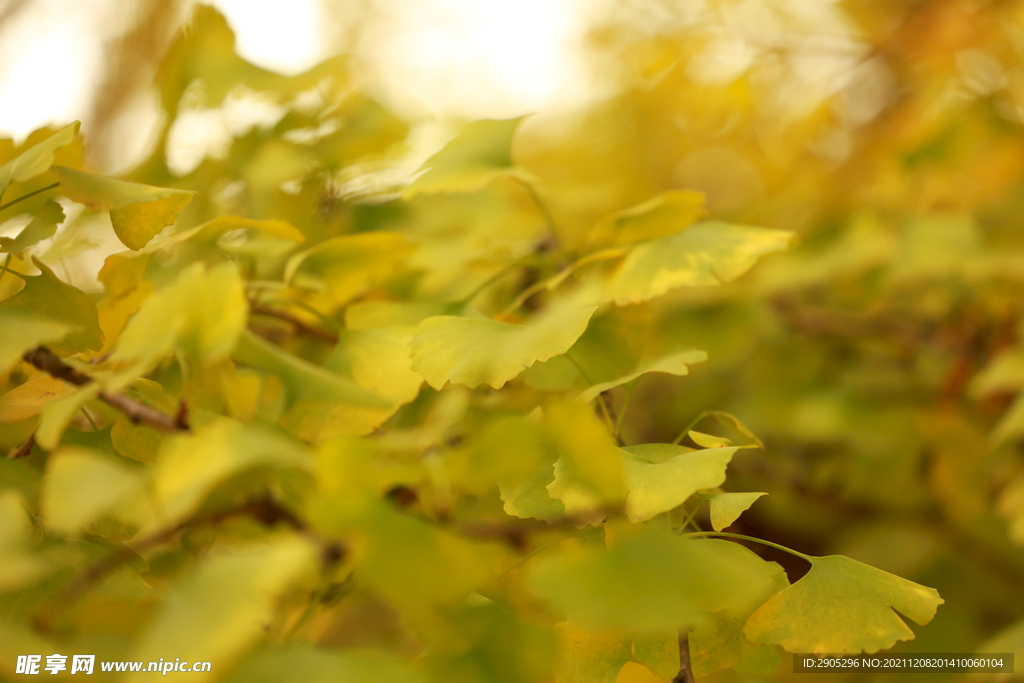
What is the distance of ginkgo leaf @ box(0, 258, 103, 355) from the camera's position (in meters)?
0.34

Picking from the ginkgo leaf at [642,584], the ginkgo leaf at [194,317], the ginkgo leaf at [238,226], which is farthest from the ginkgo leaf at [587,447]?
the ginkgo leaf at [238,226]

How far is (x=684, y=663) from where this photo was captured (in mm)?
285

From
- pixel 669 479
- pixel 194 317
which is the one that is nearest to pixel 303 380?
pixel 194 317

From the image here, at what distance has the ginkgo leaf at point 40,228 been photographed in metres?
0.33

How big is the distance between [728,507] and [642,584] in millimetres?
Result: 99

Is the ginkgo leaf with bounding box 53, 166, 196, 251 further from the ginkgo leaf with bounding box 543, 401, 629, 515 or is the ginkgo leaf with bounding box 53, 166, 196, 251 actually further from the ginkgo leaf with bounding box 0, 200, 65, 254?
the ginkgo leaf with bounding box 543, 401, 629, 515

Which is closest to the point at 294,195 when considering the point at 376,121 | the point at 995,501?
the point at 376,121

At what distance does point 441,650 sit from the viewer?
21 cm

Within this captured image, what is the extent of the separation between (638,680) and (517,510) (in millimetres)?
261

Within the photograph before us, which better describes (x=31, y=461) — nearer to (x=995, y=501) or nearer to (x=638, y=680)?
(x=638, y=680)

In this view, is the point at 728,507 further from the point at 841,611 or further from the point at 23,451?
the point at 23,451

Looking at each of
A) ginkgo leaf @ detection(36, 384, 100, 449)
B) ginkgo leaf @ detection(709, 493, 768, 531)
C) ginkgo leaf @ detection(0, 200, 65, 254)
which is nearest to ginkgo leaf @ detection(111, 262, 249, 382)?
ginkgo leaf @ detection(36, 384, 100, 449)

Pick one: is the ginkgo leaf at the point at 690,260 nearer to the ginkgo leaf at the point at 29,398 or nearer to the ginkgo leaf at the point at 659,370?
the ginkgo leaf at the point at 659,370

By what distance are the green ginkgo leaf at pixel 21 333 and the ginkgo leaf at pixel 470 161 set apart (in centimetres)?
24
